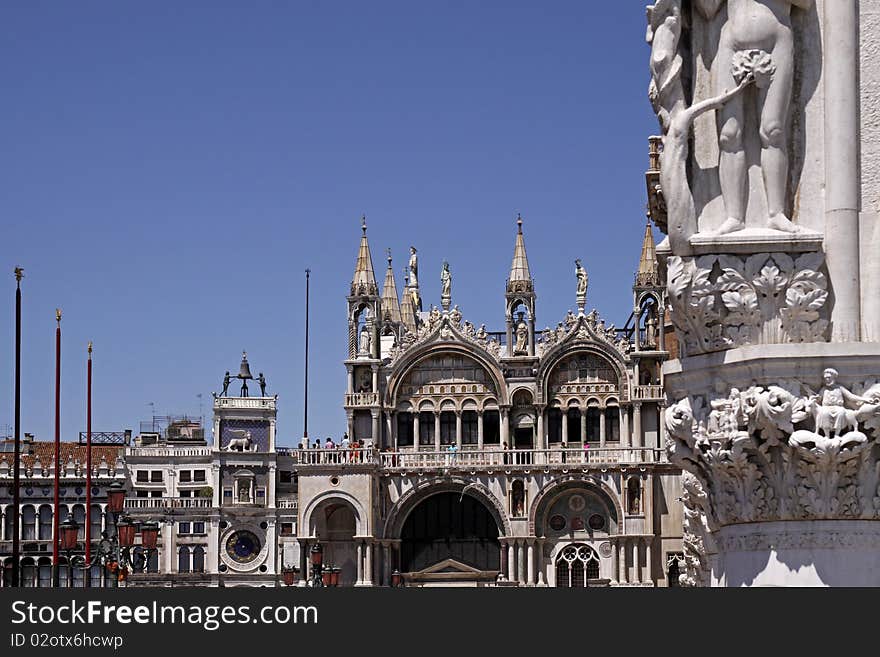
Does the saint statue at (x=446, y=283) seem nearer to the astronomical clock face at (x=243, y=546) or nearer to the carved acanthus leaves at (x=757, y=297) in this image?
the astronomical clock face at (x=243, y=546)

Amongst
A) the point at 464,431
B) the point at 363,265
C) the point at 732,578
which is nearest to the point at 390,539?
the point at 464,431

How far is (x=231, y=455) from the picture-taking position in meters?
87.6

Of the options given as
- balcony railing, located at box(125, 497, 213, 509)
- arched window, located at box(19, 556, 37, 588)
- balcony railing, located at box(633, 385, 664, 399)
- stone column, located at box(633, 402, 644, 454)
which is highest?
balcony railing, located at box(633, 385, 664, 399)

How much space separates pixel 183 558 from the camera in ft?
279

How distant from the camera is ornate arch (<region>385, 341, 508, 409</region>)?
70438 millimetres

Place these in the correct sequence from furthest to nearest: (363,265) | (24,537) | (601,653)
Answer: (24,537)
(363,265)
(601,653)

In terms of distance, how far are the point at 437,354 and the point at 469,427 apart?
3069 mm

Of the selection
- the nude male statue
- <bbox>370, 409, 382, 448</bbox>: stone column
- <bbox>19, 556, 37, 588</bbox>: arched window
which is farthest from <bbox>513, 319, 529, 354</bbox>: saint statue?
the nude male statue

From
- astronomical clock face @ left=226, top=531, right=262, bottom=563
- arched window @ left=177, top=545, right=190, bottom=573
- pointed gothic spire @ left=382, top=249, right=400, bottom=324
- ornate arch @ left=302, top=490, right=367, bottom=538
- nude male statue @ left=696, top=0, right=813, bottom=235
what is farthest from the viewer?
astronomical clock face @ left=226, top=531, right=262, bottom=563

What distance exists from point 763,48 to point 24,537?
8120 centimetres

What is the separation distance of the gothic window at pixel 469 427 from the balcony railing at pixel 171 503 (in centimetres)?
1975

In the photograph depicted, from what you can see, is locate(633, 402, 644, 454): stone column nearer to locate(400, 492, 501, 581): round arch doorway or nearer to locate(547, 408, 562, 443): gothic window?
locate(547, 408, 562, 443): gothic window

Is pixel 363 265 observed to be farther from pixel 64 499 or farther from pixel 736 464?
pixel 736 464

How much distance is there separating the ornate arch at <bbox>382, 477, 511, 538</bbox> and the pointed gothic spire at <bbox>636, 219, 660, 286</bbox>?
10239 mm
